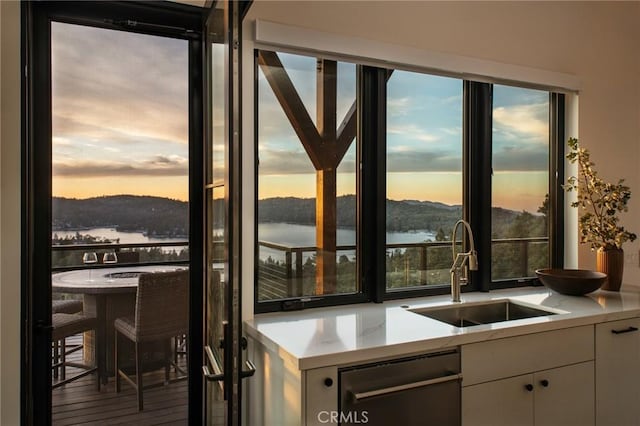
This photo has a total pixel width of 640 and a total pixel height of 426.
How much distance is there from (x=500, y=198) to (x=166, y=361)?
2.15m

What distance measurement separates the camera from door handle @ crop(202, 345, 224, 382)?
1545 millimetres

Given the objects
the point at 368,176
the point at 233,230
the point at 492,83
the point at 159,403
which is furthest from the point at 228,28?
the point at 492,83

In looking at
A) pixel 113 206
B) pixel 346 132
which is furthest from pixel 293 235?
pixel 113 206

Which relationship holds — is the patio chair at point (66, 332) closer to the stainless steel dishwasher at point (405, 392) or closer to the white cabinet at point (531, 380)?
the stainless steel dishwasher at point (405, 392)

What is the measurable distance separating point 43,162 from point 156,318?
0.75m

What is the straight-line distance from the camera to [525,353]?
2.02 m

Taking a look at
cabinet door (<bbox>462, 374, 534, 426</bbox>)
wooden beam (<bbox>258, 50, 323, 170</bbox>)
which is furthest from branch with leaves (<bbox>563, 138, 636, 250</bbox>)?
wooden beam (<bbox>258, 50, 323, 170</bbox>)

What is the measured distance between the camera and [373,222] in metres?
2.46

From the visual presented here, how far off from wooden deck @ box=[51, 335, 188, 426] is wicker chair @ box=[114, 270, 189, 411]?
0.03 meters

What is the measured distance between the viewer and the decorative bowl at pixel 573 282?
8.38ft

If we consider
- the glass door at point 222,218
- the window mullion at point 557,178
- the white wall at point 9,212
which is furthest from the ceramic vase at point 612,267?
the white wall at point 9,212

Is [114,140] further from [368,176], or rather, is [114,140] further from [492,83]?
[492,83]

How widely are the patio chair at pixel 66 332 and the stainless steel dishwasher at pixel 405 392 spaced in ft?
3.29

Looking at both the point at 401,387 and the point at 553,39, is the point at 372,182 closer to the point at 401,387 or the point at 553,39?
the point at 401,387
